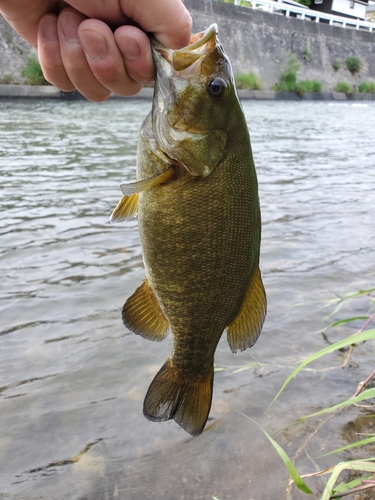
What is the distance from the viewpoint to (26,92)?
27.3 m

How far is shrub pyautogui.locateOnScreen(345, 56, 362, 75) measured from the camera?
5012cm

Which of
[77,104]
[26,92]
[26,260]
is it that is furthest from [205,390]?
[26,92]

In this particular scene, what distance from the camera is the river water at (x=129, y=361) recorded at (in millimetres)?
3303

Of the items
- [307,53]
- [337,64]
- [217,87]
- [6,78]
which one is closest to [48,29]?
[217,87]

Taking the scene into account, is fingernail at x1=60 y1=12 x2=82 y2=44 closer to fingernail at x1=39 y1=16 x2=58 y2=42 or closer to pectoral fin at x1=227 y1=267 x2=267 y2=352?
fingernail at x1=39 y1=16 x2=58 y2=42

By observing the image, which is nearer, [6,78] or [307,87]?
[6,78]

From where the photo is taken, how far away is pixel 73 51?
6.47 ft

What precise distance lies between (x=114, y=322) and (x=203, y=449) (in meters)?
1.94

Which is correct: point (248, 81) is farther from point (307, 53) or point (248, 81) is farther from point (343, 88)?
point (343, 88)

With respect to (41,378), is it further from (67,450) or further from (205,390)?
(205,390)

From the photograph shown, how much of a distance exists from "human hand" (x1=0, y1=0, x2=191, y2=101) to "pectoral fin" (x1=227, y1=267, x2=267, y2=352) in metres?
0.94

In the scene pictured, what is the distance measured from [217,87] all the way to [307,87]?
146 feet

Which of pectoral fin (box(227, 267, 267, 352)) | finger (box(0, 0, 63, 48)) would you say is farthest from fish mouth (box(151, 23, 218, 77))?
pectoral fin (box(227, 267, 267, 352))

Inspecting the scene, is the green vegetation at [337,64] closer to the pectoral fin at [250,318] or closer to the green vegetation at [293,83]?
the green vegetation at [293,83]
